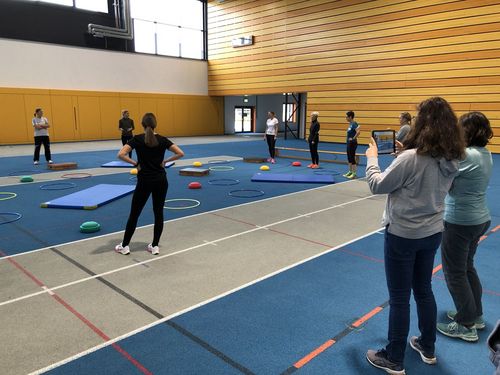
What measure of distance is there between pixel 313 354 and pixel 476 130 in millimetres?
1884

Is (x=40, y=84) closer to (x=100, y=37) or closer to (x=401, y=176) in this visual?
(x=100, y=37)

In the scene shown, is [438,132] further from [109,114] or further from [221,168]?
[109,114]

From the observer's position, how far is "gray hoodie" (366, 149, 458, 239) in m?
2.14

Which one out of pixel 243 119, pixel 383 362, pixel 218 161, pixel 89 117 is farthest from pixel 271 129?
pixel 243 119

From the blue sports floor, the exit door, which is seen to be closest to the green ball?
the blue sports floor

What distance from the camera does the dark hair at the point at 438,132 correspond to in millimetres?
2062

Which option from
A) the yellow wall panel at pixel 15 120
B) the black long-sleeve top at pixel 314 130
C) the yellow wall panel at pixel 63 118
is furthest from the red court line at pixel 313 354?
the yellow wall panel at pixel 63 118

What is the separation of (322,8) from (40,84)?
13.2 m

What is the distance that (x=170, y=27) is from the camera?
840 inches

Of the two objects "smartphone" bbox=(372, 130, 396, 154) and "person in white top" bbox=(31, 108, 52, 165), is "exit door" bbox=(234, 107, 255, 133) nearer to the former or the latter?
"person in white top" bbox=(31, 108, 52, 165)

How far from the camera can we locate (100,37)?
1872 cm

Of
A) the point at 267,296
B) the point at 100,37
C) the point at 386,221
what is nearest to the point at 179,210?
the point at 267,296

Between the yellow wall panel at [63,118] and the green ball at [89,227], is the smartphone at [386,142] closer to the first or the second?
the green ball at [89,227]

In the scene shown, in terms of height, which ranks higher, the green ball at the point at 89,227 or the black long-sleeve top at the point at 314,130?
the black long-sleeve top at the point at 314,130
